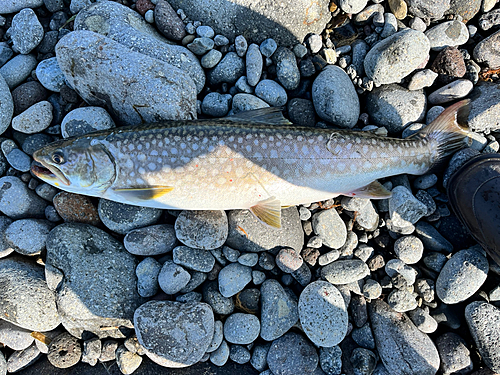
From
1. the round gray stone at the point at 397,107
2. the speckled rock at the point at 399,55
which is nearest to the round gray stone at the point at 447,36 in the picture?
the speckled rock at the point at 399,55

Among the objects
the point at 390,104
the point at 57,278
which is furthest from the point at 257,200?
the point at 57,278

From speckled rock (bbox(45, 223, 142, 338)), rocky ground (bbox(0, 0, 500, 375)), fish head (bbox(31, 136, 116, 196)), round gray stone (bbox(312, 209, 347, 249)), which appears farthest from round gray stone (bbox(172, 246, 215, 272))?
round gray stone (bbox(312, 209, 347, 249))

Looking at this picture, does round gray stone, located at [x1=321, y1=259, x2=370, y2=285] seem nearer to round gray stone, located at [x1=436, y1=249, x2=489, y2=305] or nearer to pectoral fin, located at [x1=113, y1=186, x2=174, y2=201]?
round gray stone, located at [x1=436, y1=249, x2=489, y2=305]

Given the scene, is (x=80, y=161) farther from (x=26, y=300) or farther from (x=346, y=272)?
(x=346, y=272)

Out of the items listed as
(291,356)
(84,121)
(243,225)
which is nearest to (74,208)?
(84,121)

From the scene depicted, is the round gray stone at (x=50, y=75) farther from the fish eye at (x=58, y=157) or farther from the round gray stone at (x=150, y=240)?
the round gray stone at (x=150, y=240)
